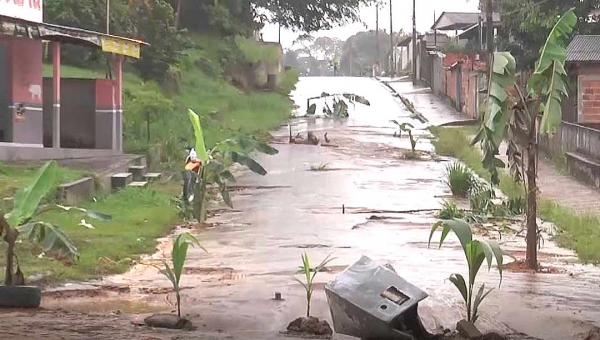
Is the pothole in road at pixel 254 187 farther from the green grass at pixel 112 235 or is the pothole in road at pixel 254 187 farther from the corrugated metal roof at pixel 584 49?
the corrugated metal roof at pixel 584 49

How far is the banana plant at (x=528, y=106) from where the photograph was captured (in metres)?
11.6

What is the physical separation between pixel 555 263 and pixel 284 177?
1243 cm

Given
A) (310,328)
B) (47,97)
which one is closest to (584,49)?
(47,97)

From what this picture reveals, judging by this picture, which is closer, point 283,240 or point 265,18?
point 283,240

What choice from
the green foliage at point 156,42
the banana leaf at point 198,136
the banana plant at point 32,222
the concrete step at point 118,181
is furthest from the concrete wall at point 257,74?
the banana plant at point 32,222

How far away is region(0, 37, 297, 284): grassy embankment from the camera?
12484mm

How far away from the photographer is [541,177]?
1001 inches

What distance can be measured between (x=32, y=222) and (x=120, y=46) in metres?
12.1

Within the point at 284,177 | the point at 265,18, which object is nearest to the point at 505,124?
the point at 284,177

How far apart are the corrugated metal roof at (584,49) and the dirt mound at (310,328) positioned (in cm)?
1874

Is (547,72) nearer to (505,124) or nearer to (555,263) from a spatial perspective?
(505,124)

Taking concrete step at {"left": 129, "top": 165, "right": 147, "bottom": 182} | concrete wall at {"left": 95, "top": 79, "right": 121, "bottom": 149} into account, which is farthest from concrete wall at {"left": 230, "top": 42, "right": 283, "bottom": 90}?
concrete step at {"left": 129, "top": 165, "right": 147, "bottom": 182}

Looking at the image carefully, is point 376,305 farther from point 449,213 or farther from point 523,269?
point 449,213

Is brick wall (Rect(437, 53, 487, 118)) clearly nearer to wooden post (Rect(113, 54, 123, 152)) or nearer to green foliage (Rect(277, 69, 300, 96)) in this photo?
green foliage (Rect(277, 69, 300, 96))
